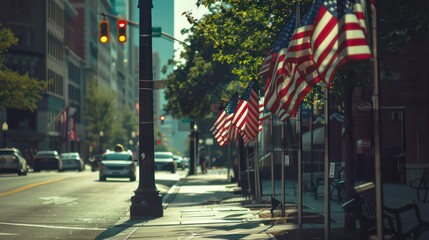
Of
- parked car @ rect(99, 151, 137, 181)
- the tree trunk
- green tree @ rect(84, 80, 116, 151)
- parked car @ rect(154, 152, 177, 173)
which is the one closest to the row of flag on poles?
the tree trunk

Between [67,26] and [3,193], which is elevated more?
[67,26]

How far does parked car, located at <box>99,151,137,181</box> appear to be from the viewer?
4381 centimetres

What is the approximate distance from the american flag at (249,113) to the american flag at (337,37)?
1194 cm

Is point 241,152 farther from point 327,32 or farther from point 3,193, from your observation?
point 327,32

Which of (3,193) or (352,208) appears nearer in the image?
(352,208)

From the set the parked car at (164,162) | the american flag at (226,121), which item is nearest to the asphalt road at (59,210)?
the american flag at (226,121)

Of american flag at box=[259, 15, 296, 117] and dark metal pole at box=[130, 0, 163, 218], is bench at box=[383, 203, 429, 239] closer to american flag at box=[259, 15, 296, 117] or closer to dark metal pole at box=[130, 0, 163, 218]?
american flag at box=[259, 15, 296, 117]

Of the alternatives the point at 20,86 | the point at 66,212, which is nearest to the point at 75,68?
the point at 20,86

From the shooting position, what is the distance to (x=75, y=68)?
12388 cm

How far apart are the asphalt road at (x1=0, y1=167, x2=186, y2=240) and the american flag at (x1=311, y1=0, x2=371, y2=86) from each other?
759cm

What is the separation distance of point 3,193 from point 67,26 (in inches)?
3495

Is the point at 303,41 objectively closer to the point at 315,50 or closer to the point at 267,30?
the point at 315,50

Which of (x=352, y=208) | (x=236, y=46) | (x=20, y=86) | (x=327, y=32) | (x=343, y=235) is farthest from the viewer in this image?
(x=20, y=86)

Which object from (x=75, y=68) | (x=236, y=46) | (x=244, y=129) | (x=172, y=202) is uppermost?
(x=75, y=68)
